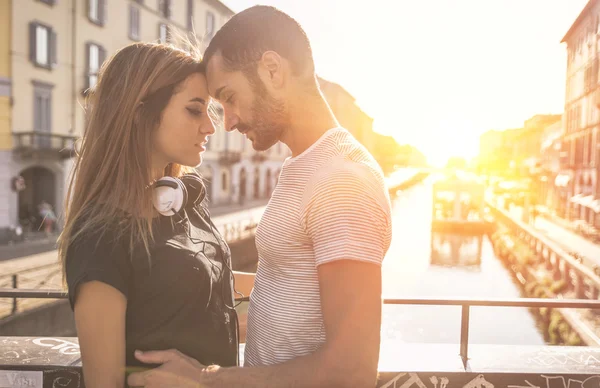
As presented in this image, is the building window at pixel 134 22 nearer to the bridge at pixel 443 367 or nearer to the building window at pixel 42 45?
the building window at pixel 42 45

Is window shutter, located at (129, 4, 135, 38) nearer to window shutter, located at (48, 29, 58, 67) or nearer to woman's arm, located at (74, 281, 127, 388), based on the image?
window shutter, located at (48, 29, 58, 67)

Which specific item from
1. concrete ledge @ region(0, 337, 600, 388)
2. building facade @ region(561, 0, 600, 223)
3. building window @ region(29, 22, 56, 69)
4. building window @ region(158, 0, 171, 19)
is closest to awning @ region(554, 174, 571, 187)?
building facade @ region(561, 0, 600, 223)

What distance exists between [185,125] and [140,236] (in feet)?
1.38

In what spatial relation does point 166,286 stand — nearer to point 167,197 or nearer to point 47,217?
point 167,197

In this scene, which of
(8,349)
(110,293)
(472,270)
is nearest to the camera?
(110,293)

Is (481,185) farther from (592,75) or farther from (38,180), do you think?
(38,180)

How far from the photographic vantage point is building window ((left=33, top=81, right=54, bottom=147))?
16.5m

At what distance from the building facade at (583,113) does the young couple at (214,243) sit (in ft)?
88.4

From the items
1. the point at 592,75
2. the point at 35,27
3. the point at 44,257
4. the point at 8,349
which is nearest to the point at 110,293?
the point at 8,349

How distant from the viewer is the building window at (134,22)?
72.0ft

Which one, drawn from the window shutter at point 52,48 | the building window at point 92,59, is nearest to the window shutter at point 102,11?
the building window at point 92,59

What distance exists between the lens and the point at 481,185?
117ft

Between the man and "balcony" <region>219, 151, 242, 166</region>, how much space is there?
29388 millimetres

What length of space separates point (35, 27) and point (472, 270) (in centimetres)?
2122
